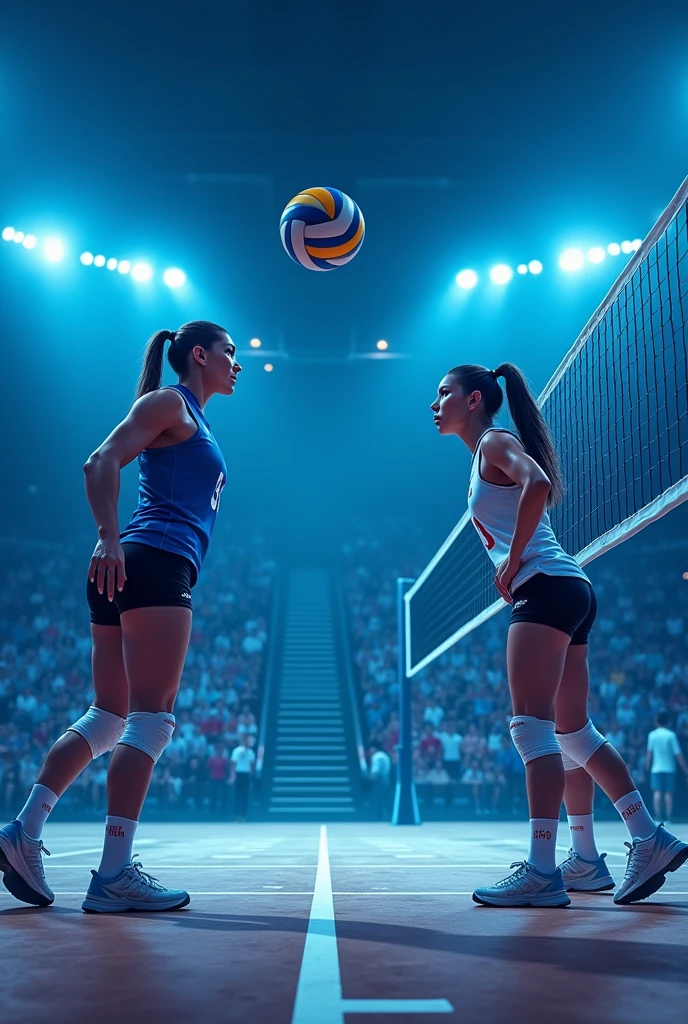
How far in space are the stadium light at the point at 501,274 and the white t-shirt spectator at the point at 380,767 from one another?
11934 millimetres

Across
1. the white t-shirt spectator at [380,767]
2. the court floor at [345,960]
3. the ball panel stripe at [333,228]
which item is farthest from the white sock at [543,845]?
the white t-shirt spectator at [380,767]

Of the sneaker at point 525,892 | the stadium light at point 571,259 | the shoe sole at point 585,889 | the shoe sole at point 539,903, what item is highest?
the stadium light at point 571,259

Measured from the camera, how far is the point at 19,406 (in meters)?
23.5

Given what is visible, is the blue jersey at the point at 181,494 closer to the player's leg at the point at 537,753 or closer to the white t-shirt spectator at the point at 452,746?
the player's leg at the point at 537,753

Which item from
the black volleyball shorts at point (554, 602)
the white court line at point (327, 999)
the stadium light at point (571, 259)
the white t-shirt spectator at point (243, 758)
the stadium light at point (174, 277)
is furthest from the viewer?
the stadium light at point (174, 277)

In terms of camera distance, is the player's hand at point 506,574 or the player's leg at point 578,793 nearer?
the player's hand at point 506,574

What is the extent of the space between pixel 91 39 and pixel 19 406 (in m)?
11.7

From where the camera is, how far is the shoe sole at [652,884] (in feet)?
10.7

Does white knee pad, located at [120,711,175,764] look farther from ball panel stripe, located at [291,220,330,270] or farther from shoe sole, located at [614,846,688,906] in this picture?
ball panel stripe, located at [291,220,330,270]

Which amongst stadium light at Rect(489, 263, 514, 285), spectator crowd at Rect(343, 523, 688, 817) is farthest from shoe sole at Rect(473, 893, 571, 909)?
stadium light at Rect(489, 263, 514, 285)

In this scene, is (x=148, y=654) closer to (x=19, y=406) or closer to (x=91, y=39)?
(x=91, y=39)

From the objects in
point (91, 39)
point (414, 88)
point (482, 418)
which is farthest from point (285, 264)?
point (482, 418)

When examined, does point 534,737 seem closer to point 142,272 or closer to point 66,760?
point 66,760

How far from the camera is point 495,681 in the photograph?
64.8ft
